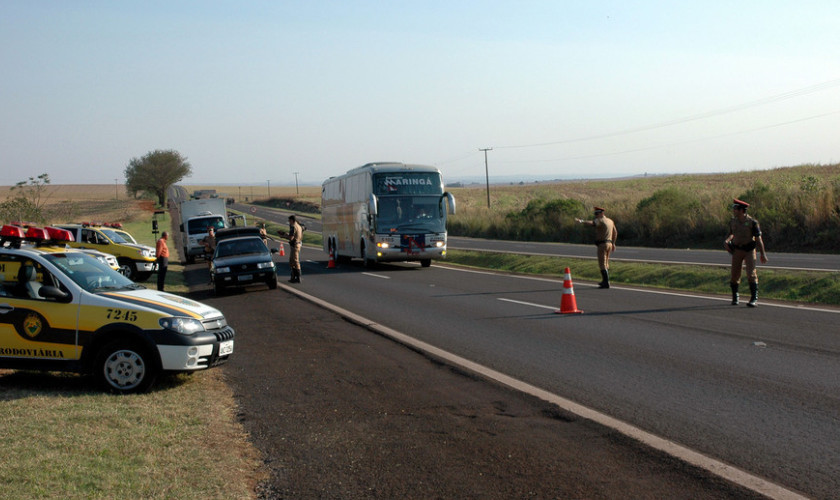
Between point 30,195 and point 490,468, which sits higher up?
point 30,195

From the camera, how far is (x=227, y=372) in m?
9.40

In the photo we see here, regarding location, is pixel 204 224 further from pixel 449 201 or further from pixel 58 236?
pixel 58 236

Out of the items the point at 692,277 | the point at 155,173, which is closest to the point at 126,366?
the point at 692,277

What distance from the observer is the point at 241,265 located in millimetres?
20250

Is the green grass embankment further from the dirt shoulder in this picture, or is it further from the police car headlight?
the police car headlight

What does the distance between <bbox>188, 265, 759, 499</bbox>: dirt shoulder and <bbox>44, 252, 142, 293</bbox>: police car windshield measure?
1771 mm

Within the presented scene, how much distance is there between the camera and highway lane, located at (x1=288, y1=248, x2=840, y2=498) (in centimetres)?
598

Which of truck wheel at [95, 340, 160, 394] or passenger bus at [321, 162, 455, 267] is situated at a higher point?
passenger bus at [321, 162, 455, 267]

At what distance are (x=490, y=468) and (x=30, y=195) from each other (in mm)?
49803

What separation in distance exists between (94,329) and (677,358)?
6660mm

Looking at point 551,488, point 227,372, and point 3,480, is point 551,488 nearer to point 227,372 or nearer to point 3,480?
point 3,480

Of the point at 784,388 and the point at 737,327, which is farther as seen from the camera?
the point at 737,327

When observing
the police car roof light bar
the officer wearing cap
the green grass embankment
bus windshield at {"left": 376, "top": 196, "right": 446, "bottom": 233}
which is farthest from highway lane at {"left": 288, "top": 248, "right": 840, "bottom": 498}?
bus windshield at {"left": 376, "top": 196, "right": 446, "bottom": 233}

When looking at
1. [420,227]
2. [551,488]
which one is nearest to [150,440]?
[551,488]
